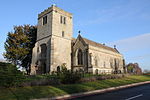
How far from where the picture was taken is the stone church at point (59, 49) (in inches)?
1478

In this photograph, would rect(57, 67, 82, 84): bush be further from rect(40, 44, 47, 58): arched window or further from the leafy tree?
the leafy tree

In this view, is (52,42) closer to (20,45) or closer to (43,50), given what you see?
(43,50)

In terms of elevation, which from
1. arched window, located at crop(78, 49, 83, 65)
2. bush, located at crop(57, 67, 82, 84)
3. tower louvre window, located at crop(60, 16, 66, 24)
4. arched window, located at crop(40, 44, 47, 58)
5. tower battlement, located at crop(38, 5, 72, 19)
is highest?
tower battlement, located at crop(38, 5, 72, 19)

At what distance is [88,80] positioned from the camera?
23.3m

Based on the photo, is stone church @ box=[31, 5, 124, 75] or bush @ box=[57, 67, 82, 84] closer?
bush @ box=[57, 67, 82, 84]

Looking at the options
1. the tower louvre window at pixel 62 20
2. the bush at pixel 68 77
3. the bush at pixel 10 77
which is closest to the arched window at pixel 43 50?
the tower louvre window at pixel 62 20

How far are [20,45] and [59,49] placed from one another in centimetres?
1207

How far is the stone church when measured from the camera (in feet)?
123

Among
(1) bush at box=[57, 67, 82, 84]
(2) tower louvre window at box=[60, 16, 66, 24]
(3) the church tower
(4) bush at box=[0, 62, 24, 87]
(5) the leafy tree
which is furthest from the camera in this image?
(2) tower louvre window at box=[60, 16, 66, 24]

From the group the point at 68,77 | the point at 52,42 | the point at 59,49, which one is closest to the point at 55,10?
the point at 52,42

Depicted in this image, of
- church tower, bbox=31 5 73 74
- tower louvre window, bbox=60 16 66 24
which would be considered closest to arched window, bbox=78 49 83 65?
church tower, bbox=31 5 73 74

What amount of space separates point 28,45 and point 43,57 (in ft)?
27.1

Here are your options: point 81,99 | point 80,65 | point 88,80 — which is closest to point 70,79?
point 88,80

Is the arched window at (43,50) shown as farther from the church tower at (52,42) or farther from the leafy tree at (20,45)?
the leafy tree at (20,45)
